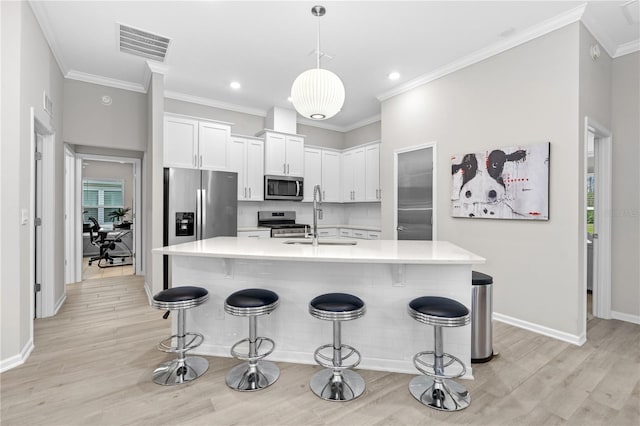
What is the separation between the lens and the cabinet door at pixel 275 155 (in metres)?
5.14

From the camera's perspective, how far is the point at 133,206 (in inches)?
219

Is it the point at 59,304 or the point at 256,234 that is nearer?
the point at 59,304

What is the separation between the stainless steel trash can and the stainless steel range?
2914mm

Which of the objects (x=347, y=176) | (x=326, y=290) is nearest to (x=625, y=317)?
(x=326, y=290)

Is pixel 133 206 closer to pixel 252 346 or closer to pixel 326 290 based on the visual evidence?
pixel 252 346

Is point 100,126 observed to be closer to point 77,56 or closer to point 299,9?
point 77,56

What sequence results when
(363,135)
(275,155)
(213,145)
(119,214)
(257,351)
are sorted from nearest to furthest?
(257,351)
(213,145)
(275,155)
(363,135)
(119,214)

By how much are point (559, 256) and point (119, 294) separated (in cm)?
543

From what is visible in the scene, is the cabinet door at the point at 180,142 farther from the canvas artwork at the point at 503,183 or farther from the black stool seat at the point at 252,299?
the canvas artwork at the point at 503,183

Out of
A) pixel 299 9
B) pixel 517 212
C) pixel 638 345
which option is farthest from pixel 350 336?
pixel 299 9

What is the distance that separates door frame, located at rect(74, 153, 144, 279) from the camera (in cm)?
484

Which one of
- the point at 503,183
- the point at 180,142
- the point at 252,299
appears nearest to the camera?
the point at 252,299

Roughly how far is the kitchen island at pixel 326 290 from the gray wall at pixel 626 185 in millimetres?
2495

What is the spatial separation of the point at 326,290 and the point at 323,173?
3.69 m
